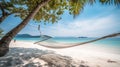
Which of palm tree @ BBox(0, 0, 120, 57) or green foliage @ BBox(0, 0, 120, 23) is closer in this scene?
palm tree @ BBox(0, 0, 120, 57)

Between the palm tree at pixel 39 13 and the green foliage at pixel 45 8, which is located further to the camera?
the green foliage at pixel 45 8

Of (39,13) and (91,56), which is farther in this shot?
(91,56)

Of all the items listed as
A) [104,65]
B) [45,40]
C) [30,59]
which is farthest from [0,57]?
[104,65]

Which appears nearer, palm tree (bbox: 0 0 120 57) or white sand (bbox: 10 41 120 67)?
palm tree (bbox: 0 0 120 57)

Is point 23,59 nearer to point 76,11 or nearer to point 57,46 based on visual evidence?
point 57,46

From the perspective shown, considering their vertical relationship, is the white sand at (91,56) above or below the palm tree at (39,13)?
below

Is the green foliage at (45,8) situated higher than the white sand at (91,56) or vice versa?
the green foliage at (45,8)

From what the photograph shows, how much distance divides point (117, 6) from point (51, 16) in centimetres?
260

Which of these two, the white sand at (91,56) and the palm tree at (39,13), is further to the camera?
the white sand at (91,56)

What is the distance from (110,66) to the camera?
4676 mm

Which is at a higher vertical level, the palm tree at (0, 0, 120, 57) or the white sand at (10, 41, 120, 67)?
the palm tree at (0, 0, 120, 57)

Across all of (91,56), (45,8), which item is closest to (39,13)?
(45,8)

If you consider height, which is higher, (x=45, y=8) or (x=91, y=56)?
(x=45, y=8)

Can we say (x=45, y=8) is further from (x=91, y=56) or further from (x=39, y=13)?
(x=91, y=56)
